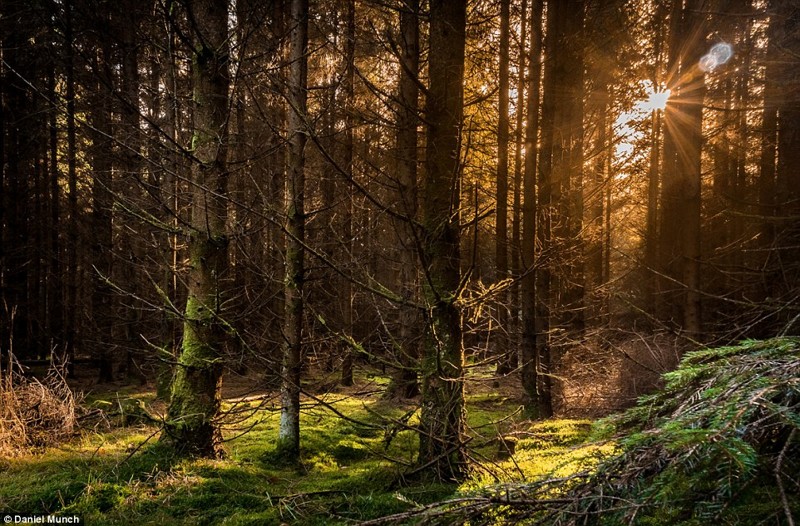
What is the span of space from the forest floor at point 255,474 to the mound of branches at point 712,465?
40.0 inches

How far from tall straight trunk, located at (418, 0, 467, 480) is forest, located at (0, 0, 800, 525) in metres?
0.02

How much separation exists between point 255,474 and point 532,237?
19.1 feet

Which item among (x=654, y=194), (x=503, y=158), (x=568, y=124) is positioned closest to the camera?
(x=568, y=124)

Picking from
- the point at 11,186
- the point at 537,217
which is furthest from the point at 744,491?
the point at 11,186

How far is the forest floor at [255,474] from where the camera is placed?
3.28m

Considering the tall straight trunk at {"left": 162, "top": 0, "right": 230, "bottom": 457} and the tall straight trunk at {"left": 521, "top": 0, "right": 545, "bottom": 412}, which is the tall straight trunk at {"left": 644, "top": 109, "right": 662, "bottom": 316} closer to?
the tall straight trunk at {"left": 521, "top": 0, "right": 545, "bottom": 412}

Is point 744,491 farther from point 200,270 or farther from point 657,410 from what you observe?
point 200,270

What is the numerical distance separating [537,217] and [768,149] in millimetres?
12141

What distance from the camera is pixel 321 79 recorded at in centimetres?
1255

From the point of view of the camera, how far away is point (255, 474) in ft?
16.4

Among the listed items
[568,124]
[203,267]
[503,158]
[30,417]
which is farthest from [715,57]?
[30,417]

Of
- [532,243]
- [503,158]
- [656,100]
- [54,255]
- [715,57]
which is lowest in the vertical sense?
[532,243]

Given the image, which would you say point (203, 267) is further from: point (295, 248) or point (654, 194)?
point (654, 194)

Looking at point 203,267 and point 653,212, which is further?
point 653,212
